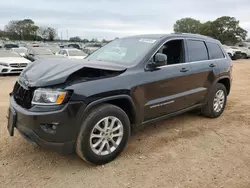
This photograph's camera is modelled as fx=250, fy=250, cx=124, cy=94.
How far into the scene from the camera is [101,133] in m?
3.18

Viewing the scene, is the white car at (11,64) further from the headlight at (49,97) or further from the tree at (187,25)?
the tree at (187,25)

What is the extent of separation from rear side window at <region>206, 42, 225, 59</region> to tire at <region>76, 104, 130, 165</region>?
2631mm

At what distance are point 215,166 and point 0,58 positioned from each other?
11868mm

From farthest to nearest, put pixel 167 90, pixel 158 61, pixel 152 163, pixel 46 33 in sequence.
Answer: pixel 46 33 < pixel 167 90 < pixel 158 61 < pixel 152 163

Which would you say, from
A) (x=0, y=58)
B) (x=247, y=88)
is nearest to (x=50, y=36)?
(x=0, y=58)

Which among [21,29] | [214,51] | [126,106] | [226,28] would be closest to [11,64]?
[214,51]

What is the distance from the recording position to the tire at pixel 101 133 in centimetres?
298

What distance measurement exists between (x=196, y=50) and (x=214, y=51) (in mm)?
715

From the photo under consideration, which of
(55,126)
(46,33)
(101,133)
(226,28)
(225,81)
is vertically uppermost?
(226,28)

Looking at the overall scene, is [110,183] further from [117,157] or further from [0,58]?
[0,58]

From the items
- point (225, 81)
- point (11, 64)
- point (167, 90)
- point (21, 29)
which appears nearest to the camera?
point (167, 90)

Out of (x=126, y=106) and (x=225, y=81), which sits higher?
(x=225, y=81)

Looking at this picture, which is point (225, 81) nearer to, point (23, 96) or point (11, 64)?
point (23, 96)

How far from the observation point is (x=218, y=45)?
209 inches
